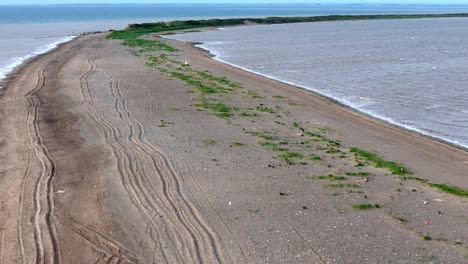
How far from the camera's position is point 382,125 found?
18.9 m

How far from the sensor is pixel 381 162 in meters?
14.2

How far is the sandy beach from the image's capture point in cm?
912

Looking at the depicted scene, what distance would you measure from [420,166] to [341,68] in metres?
21.5

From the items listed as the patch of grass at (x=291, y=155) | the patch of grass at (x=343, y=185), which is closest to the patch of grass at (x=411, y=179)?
the patch of grass at (x=343, y=185)

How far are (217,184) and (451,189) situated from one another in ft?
15.4

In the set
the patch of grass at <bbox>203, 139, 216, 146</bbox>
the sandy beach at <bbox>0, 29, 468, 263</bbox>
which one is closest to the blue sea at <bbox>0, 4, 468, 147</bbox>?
the sandy beach at <bbox>0, 29, 468, 263</bbox>

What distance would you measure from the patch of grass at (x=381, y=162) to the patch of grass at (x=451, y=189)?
1030 millimetres

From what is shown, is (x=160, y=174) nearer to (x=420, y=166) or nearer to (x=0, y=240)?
(x=0, y=240)

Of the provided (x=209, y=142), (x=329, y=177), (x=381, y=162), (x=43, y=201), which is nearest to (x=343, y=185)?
(x=329, y=177)

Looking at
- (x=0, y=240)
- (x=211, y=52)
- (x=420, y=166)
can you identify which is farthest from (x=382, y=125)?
(x=211, y=52)

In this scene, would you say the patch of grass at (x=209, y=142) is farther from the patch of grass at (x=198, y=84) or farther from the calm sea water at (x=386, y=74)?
the patch of grass at (x=198, y=84)

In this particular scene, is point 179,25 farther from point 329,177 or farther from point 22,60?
point 329,177

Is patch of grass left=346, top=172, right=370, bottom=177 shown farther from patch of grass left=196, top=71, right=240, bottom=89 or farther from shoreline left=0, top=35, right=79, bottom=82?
shoreline left=0, top=35, right=79, bottom=82

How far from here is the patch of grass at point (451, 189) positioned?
39.0 ft
